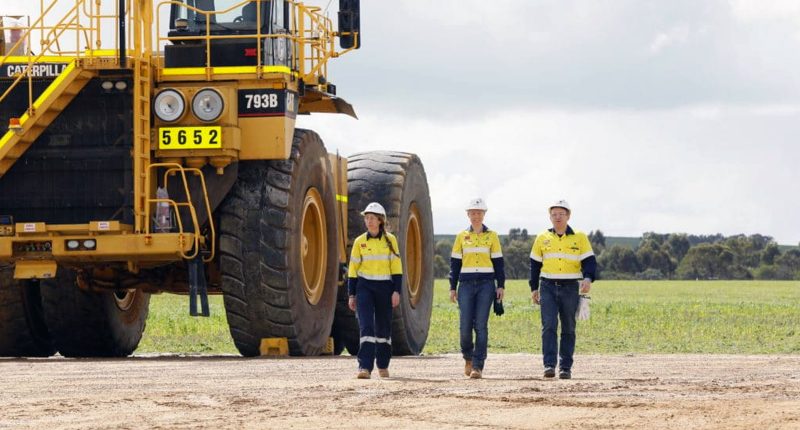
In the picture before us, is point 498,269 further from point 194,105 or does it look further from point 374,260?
point 194,105

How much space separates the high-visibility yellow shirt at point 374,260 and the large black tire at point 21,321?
5.76m

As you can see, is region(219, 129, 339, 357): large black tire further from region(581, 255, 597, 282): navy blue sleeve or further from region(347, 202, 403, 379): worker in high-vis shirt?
region(581, 255, 597, 282): navy blue sleeve

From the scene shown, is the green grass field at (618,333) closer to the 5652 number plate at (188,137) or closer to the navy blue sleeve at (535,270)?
the 5652 number plate at (188,137)

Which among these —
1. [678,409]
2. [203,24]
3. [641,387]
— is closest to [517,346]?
[203,24]

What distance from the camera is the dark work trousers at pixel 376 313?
52.9 ft

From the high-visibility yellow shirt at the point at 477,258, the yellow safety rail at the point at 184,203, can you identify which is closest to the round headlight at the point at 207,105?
the yellow safety rail at the point at 184,203

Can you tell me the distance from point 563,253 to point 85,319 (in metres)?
6.82

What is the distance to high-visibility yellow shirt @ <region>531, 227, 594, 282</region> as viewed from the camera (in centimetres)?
1631

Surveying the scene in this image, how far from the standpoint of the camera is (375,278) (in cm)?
1619

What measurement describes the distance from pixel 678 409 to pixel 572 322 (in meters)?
4.39

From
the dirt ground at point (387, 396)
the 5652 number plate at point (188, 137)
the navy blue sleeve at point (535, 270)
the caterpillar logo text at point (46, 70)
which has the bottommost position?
the dirt ground at point (387, 396)

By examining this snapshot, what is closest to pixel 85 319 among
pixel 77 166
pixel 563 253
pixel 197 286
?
pixel 77 166

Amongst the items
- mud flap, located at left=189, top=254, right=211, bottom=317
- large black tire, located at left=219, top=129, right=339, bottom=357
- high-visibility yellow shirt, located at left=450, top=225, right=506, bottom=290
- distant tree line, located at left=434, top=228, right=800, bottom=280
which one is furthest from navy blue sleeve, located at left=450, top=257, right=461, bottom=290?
distant tree line, located at left=434, top=228, right=800, bottom=280

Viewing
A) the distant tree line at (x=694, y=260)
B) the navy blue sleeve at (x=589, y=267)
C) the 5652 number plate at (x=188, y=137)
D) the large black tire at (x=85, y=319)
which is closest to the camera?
the navy blue sleeve at (x=589, y=267)
